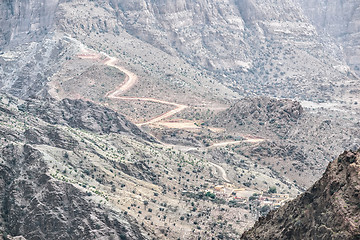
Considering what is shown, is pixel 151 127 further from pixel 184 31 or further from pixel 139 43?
pixel 184 31

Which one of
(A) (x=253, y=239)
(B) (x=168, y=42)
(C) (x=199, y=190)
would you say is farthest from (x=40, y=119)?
(B) (x=168, y=42)

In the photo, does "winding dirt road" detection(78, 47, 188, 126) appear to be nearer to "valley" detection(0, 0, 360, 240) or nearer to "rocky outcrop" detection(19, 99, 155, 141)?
"valley" detection(0, 0, 360, 240)

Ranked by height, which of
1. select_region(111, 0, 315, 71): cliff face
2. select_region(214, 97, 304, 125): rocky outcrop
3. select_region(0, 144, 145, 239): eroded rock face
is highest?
select_region(0, 144, 145, 239): eroded rock face

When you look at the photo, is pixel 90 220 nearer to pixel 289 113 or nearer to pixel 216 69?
pixel 289 113

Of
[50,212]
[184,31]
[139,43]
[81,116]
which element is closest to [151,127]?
[81,116]

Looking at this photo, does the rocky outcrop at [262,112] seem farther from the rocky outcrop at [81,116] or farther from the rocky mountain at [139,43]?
the rocky mountain at [139,43]

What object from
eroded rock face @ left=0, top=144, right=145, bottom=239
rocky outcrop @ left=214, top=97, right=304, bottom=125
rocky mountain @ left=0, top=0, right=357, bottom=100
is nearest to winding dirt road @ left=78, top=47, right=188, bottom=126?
rocky mountain @ left=0, top=0, right=357, bottom=100

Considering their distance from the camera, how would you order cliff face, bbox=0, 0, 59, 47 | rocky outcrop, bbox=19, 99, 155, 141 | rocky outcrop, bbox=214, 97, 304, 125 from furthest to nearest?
cliff face, bbox=0, 0, 59, 47 < rocky outcrop, bbox=214, 97, 304, 125 < rocky outcrop, bbox=19, 99, 155, 141
